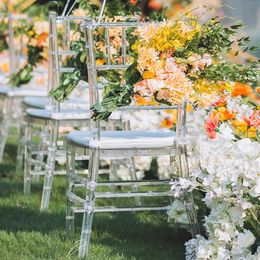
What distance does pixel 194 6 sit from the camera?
17.0 feet

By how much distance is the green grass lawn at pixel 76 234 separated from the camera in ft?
17.3

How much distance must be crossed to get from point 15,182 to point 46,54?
1.09 meters

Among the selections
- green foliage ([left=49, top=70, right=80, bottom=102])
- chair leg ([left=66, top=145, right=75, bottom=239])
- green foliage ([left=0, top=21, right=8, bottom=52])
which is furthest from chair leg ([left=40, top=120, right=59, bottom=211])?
green foliage ([left=0, top=21, right=8, bottom=52])

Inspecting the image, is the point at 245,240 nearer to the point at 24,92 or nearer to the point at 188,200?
the point at 188,200

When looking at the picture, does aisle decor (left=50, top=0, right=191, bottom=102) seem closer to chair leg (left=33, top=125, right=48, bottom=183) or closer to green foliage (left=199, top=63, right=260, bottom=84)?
chair leg (left=33, top=125, right=48, bottom=183)

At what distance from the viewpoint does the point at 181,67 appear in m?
4.86

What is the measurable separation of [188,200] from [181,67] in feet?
2.62

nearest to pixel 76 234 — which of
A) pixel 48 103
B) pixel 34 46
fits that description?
pixel 48 103

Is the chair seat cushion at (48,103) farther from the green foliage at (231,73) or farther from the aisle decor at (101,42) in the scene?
the green foliage at (231,73)

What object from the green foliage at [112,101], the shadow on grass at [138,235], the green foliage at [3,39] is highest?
the green foliage at [112,101]

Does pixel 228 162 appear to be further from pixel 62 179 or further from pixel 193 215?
pixel 62 179

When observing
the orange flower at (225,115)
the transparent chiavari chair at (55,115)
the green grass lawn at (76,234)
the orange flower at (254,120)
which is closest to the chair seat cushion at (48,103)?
the transparent chiavari chair at (55,115)

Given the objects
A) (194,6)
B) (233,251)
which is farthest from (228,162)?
(194,6)

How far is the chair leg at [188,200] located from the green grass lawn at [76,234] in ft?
0.60
